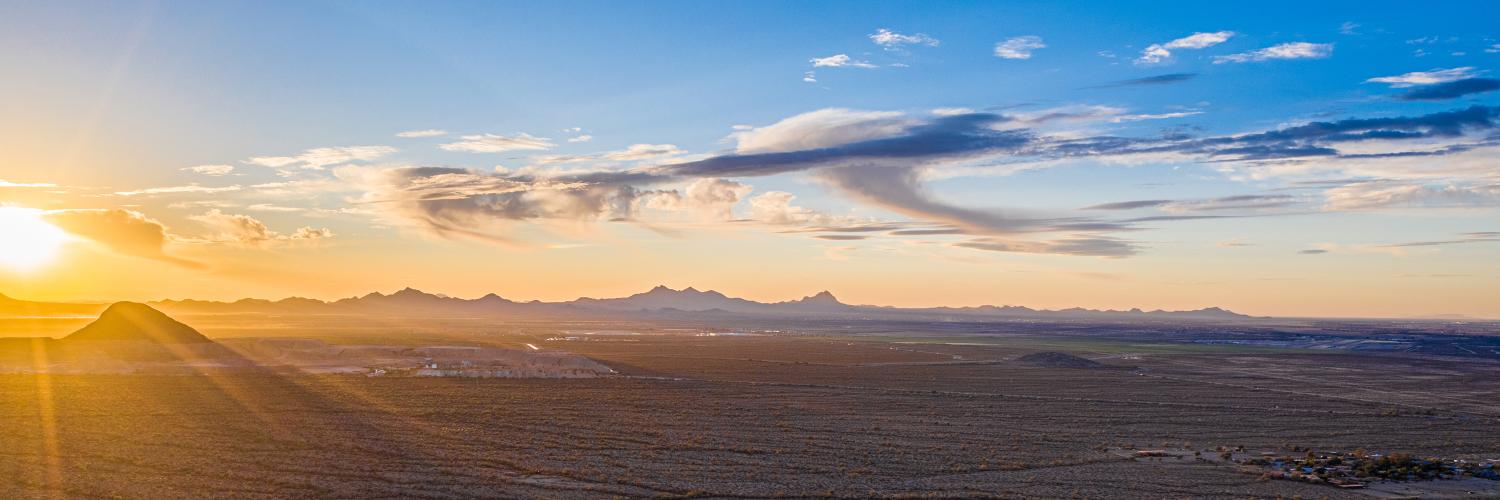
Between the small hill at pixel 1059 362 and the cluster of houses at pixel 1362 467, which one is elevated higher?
the small hill at pixel 1059 362

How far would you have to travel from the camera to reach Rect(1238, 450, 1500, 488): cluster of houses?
87.2ft

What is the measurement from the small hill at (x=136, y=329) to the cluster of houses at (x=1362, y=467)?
A: 6710 centimetres

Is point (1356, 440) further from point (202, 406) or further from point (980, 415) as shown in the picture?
point (202, 406)

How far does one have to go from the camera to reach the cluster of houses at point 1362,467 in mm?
26578

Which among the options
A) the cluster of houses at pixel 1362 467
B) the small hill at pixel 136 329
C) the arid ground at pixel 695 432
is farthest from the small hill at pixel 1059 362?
the small hill at pixel 136 329

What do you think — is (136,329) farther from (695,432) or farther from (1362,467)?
(1362,467)

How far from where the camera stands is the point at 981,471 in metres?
27.0

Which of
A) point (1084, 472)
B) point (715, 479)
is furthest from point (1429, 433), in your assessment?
point (715, 479)

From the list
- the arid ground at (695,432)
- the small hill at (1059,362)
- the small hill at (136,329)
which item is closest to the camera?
the arid ground at (695,432)

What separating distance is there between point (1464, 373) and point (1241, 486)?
62.1 m

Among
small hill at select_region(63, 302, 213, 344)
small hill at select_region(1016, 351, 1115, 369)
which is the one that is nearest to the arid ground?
small hill at select_region(1016, 351, 1115, 369)

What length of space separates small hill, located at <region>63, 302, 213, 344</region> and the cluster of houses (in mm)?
67102

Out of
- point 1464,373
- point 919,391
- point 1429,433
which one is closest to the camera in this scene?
point 1429,433

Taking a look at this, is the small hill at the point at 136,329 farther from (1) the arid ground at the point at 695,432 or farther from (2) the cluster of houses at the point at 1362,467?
(2) the cluster of houses at the point at 1362,467
